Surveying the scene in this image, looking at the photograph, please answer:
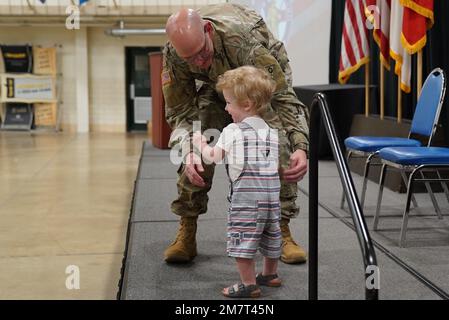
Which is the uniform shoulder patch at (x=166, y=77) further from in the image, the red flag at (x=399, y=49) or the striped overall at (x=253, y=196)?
the red flag at (x=399, y=49)

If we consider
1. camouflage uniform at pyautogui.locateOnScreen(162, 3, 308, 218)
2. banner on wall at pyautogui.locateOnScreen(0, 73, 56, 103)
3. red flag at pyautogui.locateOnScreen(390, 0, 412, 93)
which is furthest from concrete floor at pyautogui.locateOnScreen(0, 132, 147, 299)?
banner on wall at pyautogui.locateOnScreen(0, 73, 56, 103)

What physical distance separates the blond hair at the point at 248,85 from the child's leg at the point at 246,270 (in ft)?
Result: 1.80

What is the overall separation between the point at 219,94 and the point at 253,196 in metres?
0.62

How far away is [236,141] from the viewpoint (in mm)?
1979

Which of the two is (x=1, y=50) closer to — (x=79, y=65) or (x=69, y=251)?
(x=79, y=65)

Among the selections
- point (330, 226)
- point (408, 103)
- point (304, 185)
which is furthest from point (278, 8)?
point (330, 226)

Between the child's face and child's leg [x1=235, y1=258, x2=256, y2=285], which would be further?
child's leg [x1=235, y1=258, x2=256, y2=285]

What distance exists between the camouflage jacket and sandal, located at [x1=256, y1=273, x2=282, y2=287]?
50cm

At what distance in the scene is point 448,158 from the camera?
2.83 metres

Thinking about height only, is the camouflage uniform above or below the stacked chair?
above

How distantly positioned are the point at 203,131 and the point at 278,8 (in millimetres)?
5417

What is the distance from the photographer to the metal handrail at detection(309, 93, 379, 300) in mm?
1291

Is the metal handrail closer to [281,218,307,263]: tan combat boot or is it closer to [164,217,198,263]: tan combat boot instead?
[281,218,307,263]: tan combat boot

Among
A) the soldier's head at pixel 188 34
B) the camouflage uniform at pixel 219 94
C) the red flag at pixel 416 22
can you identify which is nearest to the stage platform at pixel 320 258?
the camouflage uniform at pixel 219 94
